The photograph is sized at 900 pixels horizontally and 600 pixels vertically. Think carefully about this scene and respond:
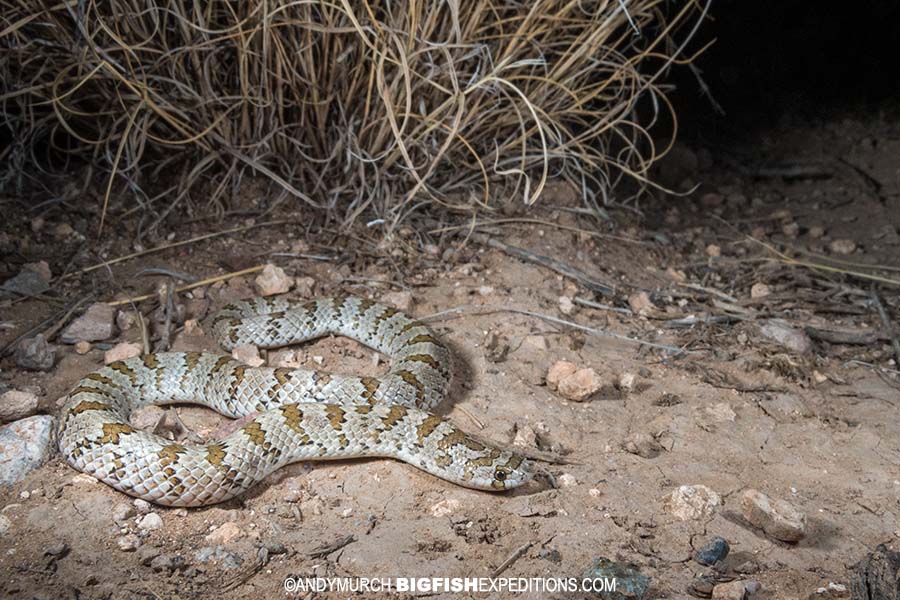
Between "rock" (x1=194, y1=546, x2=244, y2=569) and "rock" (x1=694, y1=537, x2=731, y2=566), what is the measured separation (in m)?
2.11

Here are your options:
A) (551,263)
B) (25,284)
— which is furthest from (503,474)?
(25,284)

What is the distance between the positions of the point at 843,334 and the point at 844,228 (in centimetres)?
211

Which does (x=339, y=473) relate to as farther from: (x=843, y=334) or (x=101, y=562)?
(x=843, y=334)

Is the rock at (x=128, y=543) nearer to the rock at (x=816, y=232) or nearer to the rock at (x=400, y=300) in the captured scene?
the rock at (x=400, y=300)

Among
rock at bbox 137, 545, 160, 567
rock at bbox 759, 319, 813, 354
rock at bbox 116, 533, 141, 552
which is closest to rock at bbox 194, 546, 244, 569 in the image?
rock at bbox 137, 545, 160, 567

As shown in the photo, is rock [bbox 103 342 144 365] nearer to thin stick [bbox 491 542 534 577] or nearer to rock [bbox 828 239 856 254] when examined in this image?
thin stick [bbox 491 542 534 577]

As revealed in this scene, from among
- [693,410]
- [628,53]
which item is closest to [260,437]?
[693,410]

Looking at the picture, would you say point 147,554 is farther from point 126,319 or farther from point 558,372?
point 558,372

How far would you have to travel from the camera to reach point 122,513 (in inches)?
153

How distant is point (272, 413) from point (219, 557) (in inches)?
41.1

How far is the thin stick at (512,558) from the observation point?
3.62 m

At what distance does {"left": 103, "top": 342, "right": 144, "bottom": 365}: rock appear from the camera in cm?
520

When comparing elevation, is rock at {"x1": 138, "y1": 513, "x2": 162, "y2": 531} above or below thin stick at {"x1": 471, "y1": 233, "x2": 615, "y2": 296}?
below

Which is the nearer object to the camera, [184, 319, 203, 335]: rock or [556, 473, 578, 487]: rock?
[556, 473, 578, 487]: rock
